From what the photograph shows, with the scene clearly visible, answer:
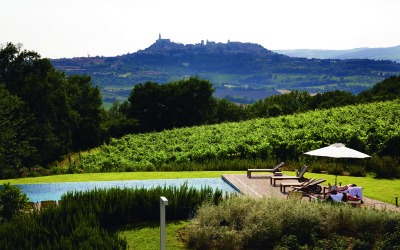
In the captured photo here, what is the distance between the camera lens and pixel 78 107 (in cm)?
4872

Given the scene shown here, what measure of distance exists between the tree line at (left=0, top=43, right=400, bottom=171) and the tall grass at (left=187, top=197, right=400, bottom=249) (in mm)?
19977

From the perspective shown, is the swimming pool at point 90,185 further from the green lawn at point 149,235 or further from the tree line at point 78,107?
the tree line at point 78,107

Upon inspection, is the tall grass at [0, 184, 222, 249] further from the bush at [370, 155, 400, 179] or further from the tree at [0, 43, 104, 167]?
the tree at [0, 43, 104, 167]

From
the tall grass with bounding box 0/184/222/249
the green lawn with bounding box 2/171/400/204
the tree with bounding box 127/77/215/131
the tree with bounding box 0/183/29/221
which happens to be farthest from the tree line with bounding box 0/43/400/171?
the tall grass with bounding box 0/184/222/249

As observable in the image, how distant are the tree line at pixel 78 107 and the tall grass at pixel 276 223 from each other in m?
20.0

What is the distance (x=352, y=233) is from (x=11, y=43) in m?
34.5

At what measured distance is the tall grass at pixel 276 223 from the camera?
6.61 metres

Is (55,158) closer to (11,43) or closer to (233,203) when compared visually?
(11,43)

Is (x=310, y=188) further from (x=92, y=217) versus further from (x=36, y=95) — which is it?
(x=36, y=95)

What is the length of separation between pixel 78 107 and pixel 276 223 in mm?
46176

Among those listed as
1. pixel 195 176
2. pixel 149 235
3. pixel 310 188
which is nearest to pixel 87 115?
pixel 195 176

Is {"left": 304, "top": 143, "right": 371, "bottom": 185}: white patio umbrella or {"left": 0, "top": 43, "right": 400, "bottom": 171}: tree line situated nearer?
{"left": 304, "top": 143, "right": 371, "bottom": 185}: white patio umbrella

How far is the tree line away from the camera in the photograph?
2867 centimetres

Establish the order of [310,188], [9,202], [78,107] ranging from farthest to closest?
1. [78,107]
2. [310,188]
3. [9,202]
